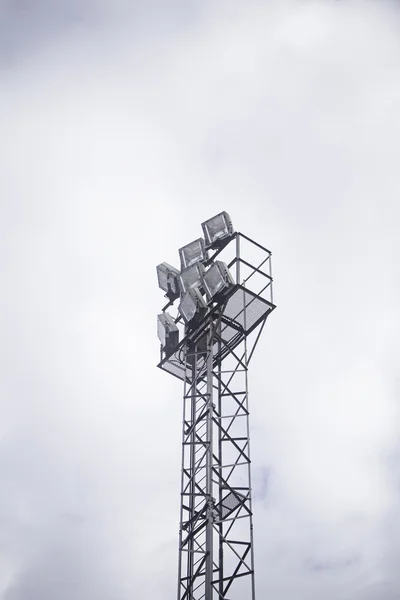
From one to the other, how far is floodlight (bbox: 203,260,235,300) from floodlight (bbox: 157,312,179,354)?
1886mm

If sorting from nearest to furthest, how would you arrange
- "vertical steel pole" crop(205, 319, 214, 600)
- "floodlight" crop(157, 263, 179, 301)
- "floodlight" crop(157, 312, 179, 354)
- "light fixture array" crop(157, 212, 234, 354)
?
1. "vertical steel pole" crop(205, 319, 214, 600)
2. "light fixture array" crop(157, 212, 234, 354)
3. "floodlight" crop(157, 312, 179, 354)
4. "floodlight" crop(157, 263, 179, 301)

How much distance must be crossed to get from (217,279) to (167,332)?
2.49 m

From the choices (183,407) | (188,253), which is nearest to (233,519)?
(183,407)

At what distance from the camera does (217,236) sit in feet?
76.7

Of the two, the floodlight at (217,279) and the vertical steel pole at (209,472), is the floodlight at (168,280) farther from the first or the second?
the vertical steel pole at (209,472)

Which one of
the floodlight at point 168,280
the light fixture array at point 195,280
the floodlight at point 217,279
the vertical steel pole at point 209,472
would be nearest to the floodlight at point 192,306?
the light fixture array at point 195,280

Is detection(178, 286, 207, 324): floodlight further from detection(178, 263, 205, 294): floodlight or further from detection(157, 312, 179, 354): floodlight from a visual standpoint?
detection(157, 312, 179, 354): floodlight

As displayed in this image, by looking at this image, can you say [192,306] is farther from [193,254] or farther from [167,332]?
[193,254]

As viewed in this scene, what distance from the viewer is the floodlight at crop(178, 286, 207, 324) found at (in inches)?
831

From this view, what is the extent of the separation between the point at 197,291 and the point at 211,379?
293 centimetres

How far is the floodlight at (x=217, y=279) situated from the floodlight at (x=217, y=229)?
7.20ft

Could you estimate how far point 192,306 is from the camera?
21297 mm

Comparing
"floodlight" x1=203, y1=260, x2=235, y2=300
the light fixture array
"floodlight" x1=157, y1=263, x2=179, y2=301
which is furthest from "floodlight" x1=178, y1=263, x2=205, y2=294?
"floodlight" x1=203, y1=260, x2=235, y2=300

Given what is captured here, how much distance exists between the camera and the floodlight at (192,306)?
2111 cm
